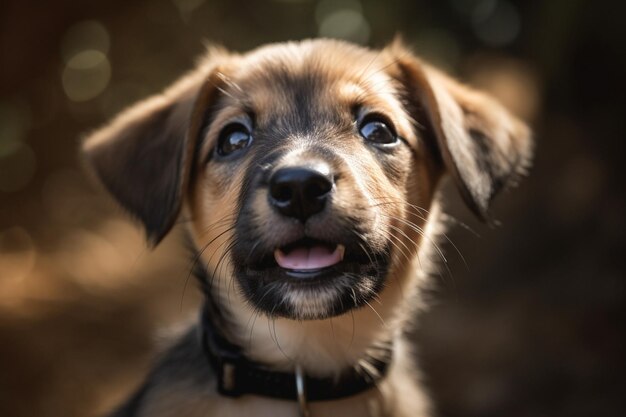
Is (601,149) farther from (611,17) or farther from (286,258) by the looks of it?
(286,258)

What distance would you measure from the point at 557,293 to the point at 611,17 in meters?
2.89

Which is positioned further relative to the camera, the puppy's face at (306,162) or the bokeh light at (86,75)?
the bokeh light at (86,75)

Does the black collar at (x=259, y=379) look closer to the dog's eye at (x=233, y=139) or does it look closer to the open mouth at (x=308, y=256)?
the open mouth at (x=308, y=256)

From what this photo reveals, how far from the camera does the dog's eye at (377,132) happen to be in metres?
3.99

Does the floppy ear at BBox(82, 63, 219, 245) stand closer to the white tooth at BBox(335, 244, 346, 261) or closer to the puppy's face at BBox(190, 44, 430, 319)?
the puppy's face at BBox(190, 44, 430, 319)

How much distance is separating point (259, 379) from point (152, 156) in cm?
140

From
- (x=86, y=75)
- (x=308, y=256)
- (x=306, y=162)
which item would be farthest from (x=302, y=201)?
(x=86, y=75)

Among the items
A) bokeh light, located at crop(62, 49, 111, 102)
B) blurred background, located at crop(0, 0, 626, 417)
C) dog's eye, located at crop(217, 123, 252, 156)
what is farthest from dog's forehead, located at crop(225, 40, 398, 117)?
bokeh light, located at crop(62, 49, 111, 102)

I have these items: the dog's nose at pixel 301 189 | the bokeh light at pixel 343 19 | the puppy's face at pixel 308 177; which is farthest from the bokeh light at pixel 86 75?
the dog's nose at pixel 301 189

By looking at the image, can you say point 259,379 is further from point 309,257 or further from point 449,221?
point 449,221

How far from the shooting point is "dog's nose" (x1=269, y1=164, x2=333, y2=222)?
10.3 ft

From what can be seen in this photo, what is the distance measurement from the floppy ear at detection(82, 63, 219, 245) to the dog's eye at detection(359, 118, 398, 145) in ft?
3.13

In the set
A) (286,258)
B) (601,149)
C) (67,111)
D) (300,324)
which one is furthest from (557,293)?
(67,111)

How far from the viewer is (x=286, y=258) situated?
11.2ft
